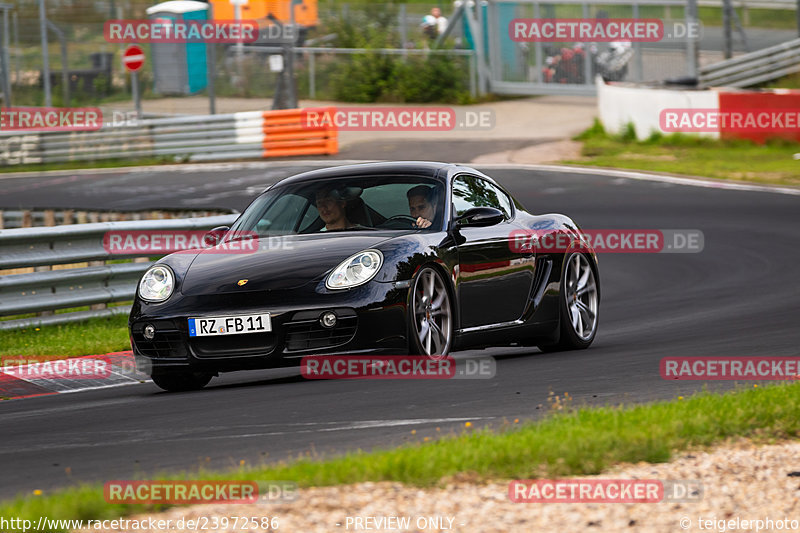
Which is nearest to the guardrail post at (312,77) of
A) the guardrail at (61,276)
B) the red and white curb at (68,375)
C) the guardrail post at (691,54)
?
the guardrail post at (691,54)

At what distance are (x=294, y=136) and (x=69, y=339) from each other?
721 inches

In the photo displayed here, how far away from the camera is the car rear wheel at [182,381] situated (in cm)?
863

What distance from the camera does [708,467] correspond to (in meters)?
5.52

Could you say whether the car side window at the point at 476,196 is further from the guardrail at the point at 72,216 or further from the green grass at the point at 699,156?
the green grass at the point at 699,156

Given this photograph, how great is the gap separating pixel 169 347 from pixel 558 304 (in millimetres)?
2994

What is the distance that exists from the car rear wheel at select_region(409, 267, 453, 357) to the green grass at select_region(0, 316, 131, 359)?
10.1 feet

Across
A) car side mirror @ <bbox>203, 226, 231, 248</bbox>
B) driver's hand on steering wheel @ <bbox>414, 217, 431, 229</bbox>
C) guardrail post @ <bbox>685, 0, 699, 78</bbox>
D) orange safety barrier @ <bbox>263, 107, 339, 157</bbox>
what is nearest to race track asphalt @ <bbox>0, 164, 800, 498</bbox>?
car side mirror @ <bbox>203, 226, 231, 248</bbox>

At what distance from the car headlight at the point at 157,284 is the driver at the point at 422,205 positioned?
1.62 metres

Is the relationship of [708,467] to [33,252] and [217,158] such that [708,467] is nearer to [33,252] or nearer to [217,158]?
[33,252]

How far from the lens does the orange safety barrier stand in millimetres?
28922

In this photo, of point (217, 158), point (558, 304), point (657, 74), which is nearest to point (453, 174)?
point (558, 304)

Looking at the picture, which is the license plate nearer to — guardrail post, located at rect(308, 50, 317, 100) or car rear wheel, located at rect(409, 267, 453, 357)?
car rear wheel, located at rect(409, 267, 453, 357)

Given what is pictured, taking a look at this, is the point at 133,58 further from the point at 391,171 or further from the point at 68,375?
the point at 391,171

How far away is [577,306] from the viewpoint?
1016 cm
